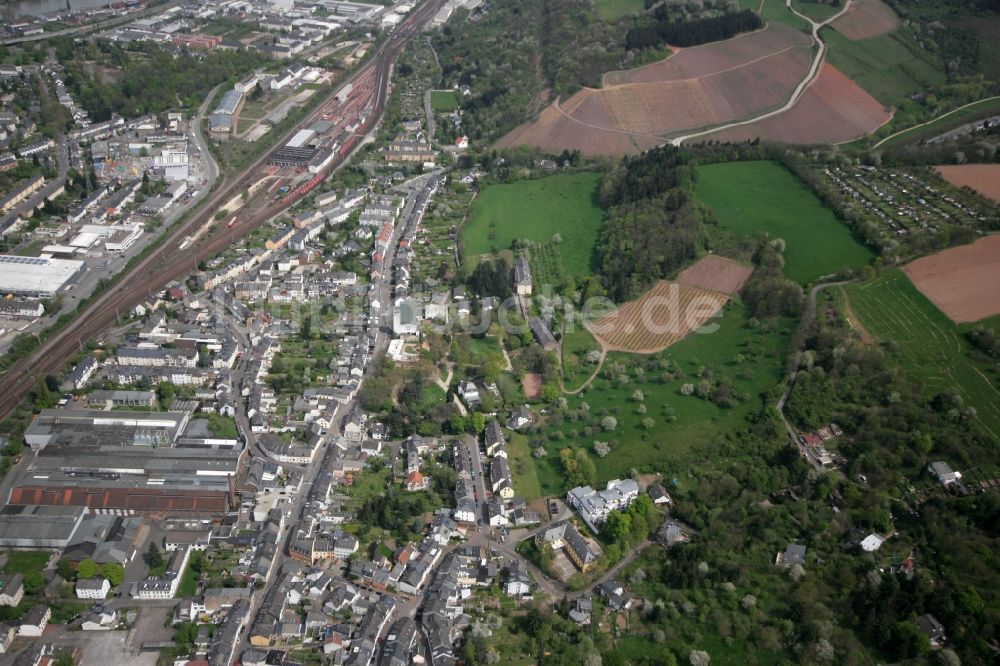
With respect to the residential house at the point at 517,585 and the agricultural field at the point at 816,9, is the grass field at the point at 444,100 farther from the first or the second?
the residential house at the point at 517,585

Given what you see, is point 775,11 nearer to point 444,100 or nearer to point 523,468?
point 444,100

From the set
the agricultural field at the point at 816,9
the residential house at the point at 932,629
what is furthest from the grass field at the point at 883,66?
the residential house at the point at 932,629

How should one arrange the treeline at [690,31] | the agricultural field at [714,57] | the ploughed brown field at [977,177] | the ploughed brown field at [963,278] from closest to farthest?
the ploughed brown field at [963,278]
the ploughed brown field at [977,177]
the agricultural field at [714,57]
the treeline at [690,31]

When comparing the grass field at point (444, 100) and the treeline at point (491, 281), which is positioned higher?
the grass field at point (444, 100)

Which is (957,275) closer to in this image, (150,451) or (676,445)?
(676,445)

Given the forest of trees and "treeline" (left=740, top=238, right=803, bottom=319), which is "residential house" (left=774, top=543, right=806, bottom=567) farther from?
the forest of trees

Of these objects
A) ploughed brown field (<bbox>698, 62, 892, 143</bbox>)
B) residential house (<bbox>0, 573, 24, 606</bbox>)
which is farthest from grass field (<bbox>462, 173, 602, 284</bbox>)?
residential house (<bbox>0, 573, 24, 606</bbox>)
